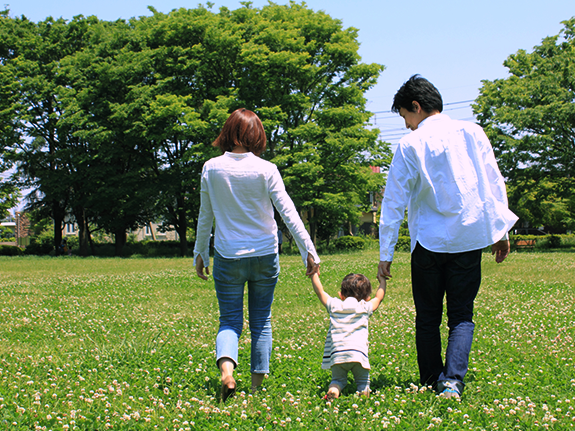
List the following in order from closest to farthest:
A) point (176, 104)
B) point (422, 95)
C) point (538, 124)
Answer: point (422, 95) < point (176, 104) < point (538, 124)

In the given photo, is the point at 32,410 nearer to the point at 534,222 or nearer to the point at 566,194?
the point at 566,194

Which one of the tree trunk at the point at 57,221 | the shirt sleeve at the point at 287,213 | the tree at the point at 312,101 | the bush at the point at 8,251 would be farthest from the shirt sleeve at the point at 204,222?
the bush at the point at 8,251

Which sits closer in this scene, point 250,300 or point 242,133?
point 242,133

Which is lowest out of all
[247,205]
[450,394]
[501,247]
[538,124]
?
[450,394]

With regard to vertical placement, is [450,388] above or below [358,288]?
below

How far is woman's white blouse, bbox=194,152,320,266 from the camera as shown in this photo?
3816mm

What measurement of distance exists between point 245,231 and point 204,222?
1.52ft

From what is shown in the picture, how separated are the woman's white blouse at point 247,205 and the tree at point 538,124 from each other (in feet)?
116

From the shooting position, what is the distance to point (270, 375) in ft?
14.8

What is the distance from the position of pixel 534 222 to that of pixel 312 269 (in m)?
50.7

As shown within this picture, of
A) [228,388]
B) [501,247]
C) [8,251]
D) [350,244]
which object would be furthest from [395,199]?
[8,251]

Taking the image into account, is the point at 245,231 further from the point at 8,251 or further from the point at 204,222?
the point at 8,251

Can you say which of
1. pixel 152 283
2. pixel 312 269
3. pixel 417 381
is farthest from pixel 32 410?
pixel 152 283

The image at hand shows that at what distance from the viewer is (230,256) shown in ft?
12.5
